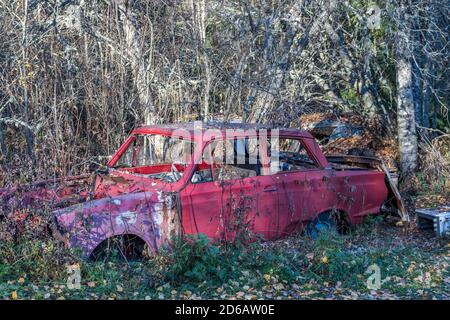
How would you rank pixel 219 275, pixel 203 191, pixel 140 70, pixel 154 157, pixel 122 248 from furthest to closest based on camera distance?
1. pixel 140 70
2. pixel 154 157
3. pixel 203 191
4. pixel 122 248
5. pixel 219 275

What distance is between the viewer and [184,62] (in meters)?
9.68

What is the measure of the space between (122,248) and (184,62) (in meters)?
5.00

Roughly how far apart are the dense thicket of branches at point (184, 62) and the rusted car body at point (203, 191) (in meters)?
0.80

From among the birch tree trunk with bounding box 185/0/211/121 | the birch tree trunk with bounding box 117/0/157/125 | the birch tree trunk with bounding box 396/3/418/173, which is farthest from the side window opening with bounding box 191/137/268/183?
the birch tree trunk with bounding box 396/3/418/173

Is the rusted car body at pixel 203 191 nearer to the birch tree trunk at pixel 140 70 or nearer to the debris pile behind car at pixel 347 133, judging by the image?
the birch tree trunk at pixel 140 70

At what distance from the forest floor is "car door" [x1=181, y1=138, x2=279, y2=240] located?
0.35m

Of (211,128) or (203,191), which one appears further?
(211,128)

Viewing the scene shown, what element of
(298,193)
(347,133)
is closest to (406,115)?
(347,133)

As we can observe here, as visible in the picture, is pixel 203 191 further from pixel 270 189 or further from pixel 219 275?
pixel 219 275

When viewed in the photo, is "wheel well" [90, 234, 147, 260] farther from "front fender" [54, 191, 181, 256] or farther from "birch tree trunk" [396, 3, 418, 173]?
"birch tree trunk" [396, 3, 418, 173]

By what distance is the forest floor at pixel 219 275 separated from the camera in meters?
4.85

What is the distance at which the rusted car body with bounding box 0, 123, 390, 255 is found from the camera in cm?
545

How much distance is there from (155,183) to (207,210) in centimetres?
64

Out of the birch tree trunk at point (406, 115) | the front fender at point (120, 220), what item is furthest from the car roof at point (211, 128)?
the birch tree trunk at point (406, 115)
